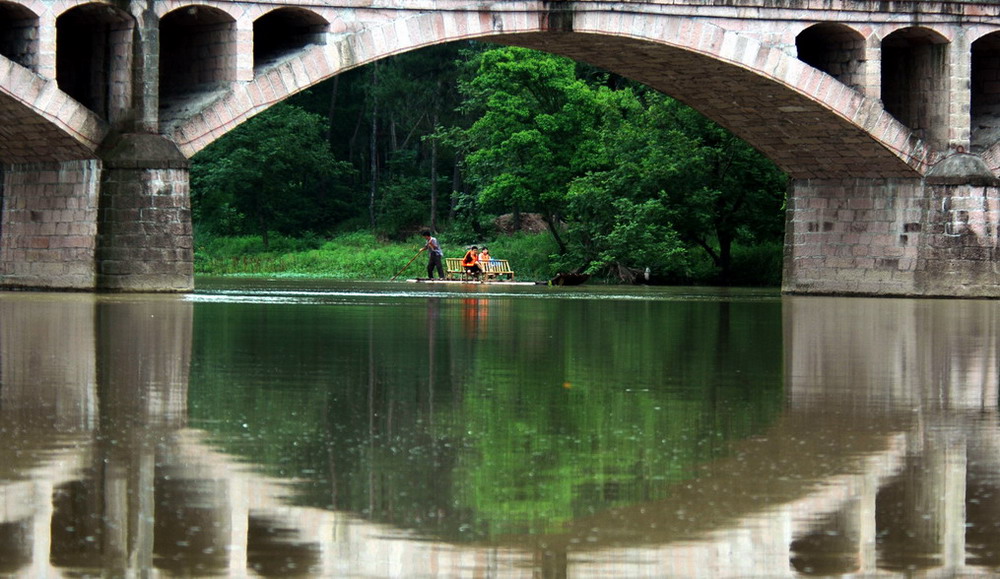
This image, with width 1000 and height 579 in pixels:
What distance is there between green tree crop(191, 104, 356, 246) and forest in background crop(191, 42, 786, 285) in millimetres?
78

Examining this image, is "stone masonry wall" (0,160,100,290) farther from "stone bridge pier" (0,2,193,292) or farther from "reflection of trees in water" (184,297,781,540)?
"reflection of trees in water" (184,297,781,540)

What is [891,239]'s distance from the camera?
38156mm

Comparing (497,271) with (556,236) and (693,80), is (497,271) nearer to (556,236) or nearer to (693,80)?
(556,236)

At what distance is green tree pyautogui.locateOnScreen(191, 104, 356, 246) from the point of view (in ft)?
225

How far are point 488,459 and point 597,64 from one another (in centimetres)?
3040

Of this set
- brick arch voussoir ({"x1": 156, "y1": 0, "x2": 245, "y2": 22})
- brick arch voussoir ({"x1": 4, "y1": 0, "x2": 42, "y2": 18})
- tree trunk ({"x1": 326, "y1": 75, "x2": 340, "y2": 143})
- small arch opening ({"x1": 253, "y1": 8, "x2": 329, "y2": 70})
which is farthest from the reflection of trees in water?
tree trunk ({"x1": 326, "y1": 75, "x2": 340, "y2": 143})

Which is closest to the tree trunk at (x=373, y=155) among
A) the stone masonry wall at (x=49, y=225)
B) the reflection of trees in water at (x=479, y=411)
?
the stone masonry wall at (x=49, y=225)

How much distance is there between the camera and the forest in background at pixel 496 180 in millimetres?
47625

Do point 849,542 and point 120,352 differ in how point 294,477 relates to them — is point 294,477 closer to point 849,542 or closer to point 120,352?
point 849,542

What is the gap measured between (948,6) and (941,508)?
31.4 metres

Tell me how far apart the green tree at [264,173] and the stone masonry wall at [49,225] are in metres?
35.0

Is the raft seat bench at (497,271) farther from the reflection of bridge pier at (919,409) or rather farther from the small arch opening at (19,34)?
the reflection of bridge pier at (919,409)

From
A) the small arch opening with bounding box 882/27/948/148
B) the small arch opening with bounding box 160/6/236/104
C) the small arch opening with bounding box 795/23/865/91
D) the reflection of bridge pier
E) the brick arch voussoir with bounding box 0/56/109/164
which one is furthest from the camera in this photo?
the small arch opening with bounding box 882/27/948/148

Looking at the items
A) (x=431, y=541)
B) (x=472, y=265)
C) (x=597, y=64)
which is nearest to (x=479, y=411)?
(x=431, y=541)
